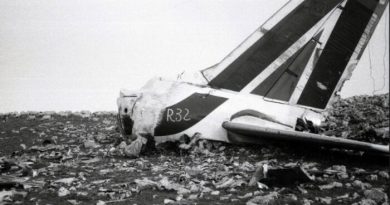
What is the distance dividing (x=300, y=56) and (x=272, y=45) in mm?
499

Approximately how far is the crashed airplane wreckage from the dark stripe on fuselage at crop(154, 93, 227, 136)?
2 cm

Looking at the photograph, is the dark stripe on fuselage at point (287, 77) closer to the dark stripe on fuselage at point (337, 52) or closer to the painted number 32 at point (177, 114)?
the dark stripe on fuselage at point (337, 52)

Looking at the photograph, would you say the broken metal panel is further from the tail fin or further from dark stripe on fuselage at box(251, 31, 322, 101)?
dark stripe on fuselage at box(251, 31, 322, 101)

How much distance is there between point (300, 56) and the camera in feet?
19.3

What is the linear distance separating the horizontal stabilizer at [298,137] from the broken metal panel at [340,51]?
1143mm

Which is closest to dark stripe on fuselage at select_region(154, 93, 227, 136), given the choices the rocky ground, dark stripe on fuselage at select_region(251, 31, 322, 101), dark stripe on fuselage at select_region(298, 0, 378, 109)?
the rocky ground

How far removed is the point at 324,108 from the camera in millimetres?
5863

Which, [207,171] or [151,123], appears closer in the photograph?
[207,171]

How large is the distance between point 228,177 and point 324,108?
2.61m

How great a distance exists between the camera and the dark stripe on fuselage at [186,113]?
5.67 m

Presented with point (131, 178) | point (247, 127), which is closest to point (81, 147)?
point (131, 178)

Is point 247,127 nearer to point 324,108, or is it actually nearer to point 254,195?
point 324,108

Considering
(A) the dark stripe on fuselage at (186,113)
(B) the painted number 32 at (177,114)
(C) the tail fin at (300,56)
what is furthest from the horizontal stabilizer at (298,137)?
(C) the tail fin at (300,56)

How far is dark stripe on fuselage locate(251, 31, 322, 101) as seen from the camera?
5816 millimetres
